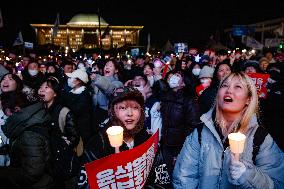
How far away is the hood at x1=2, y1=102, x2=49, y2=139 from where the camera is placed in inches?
129

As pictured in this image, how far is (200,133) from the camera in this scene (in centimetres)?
275

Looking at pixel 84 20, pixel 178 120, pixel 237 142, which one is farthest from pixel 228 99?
pixel 84 20

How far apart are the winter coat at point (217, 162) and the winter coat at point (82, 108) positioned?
3337mm

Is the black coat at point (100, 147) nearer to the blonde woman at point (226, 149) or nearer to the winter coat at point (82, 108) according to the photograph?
the blonde woman at point (226, 149)

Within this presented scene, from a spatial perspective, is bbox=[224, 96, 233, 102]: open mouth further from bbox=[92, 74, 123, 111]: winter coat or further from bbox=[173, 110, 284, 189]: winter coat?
bbox=[92, 74, 123, 111]: winter coat

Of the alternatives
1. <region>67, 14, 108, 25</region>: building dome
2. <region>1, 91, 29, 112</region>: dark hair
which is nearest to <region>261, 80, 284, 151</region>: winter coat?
<region>1, 91, 29, 112</region>: dark hair

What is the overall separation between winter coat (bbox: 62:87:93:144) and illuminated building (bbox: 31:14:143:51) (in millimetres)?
98016

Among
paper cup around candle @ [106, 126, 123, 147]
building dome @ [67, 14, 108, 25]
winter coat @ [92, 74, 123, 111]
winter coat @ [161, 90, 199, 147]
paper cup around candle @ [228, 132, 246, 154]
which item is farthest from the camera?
building dome @ [67, 14, 108, 25]

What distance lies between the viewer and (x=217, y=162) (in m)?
2.61

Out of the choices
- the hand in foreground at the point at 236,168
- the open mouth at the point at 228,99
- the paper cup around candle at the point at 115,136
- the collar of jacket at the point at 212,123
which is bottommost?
the hand in foreground at the point at 236,168

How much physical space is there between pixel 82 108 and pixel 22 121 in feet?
8.54

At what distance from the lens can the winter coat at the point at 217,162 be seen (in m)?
2.54

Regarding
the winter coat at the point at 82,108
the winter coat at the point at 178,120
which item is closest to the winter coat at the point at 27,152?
the winter coat at the point at 178,120

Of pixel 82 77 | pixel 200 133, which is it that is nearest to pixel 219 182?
pixel 200 133
